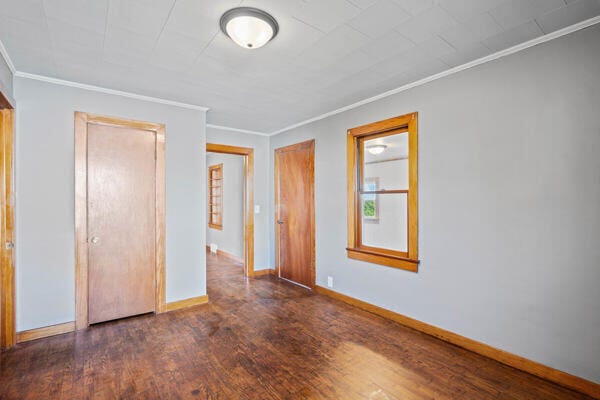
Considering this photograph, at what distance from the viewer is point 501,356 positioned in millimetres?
2451

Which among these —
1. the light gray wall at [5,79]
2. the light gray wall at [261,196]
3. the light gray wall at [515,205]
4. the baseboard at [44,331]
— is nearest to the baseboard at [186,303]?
the baseboard at [44,331]

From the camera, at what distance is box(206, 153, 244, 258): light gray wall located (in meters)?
6.34

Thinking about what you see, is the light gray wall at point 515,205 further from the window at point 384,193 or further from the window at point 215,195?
the window at point 215,195

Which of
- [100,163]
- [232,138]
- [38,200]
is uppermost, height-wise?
[232,138]

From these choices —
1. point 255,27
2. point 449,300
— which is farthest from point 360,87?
point 449,300

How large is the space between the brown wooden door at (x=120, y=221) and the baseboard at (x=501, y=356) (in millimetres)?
2714

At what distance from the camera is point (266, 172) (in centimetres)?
538

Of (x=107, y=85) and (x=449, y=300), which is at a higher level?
(x=107, y=85)

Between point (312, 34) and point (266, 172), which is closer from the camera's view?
point (312, 34)

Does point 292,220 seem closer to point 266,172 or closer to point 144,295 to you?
point 266,172

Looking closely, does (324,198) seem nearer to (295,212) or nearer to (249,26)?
(295,212)

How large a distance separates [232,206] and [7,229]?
4.13 meters

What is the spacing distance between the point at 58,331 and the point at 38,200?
1.32 meters

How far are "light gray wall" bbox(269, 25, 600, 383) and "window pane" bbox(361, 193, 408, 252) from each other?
0.40 meters
